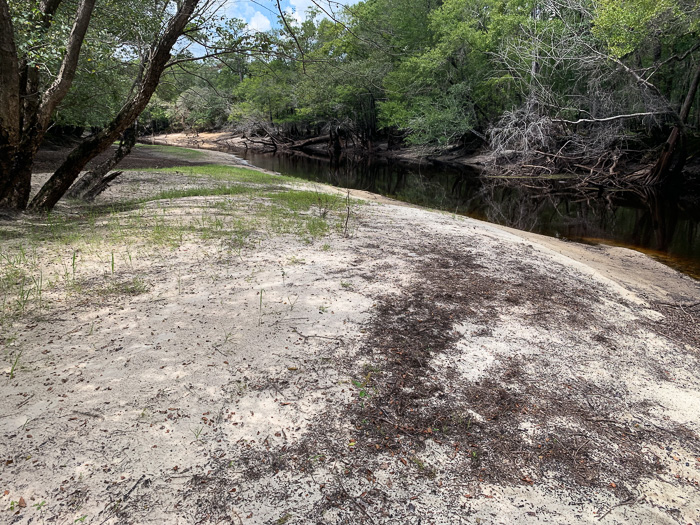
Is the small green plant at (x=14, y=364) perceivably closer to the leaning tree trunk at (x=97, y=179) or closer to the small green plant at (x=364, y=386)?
the small green plant at (x=364, y=386)

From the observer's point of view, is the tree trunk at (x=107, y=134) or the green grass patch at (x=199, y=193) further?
the green grass patch at (x=199, y=193)

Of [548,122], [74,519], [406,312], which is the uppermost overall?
[548,122]

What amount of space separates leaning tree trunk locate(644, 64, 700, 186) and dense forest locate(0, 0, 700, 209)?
0.28ft

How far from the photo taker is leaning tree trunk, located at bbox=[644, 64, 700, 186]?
63.4 feet

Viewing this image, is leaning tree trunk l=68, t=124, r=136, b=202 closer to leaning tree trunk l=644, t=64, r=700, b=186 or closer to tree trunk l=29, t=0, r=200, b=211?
tree trunk l=29, t=0, r=200, b=211

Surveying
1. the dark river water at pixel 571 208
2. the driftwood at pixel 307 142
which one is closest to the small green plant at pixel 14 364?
the dark river water at pixel 571 208

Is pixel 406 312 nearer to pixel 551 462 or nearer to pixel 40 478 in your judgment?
pixel 551 462

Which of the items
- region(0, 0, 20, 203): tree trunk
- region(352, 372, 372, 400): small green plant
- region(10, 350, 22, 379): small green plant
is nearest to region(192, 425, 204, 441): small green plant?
region(352, 372, 372, 400): small green plant

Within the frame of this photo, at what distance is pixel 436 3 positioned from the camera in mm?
36719

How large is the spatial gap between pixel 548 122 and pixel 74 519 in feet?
83.5

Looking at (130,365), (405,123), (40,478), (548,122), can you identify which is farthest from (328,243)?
(405,123)

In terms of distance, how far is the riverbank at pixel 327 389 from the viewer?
2.42 metres

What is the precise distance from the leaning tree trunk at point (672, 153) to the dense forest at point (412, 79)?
9 cm

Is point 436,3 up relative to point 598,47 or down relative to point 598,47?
up
